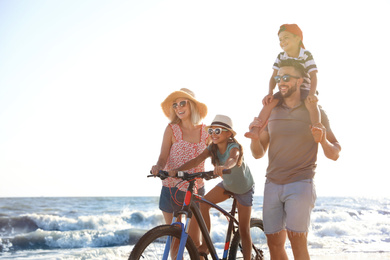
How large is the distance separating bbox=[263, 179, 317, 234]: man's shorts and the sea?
21.7 ft

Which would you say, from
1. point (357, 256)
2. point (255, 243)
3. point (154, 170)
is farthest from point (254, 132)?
point (357, 256)

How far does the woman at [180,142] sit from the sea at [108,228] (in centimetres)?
633

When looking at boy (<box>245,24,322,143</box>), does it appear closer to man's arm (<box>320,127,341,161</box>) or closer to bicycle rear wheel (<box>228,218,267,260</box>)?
man's arm (<box>320,127,341,161</box>)

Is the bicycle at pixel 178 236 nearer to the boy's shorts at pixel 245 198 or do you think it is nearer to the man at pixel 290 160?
the boy's shorts at pixel 245 198

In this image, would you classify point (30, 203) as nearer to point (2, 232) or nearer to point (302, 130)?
point (2, 232)

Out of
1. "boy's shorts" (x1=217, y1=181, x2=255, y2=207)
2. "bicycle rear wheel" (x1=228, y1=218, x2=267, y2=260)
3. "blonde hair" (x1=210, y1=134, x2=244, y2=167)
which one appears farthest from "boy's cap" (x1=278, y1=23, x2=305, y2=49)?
"bicycle rear wheel" (x1=228, y1=218, x2=267, y2=260)

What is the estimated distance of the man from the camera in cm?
341

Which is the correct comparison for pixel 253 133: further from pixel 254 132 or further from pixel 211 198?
pixel 211 198

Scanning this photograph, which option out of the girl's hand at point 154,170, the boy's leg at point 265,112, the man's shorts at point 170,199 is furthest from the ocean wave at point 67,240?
the boy's leg at point 265,112

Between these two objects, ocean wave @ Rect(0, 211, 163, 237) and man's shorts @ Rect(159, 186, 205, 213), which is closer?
man's shorts @ Rect(159, 186, 205, 213)

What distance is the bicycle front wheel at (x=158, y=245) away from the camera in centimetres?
325

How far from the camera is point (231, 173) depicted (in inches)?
173

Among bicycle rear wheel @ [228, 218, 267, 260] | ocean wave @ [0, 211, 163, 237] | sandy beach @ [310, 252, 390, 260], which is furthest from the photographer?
ocean wave @ [0, 211, 163, 237]

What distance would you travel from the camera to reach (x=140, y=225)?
1947 cm
